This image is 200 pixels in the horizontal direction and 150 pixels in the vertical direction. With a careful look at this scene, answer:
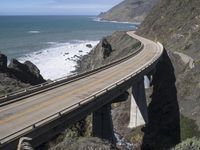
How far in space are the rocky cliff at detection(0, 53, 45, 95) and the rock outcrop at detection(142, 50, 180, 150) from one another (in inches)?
643

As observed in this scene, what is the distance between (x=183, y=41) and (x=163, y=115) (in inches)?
1493

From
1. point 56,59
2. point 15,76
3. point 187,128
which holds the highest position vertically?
point 15,76

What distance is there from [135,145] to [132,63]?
20.6 meters

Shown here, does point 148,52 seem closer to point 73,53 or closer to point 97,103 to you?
point 97,103

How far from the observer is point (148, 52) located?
8988 centimetres

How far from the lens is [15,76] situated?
61500mm

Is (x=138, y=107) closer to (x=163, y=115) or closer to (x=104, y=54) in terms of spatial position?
(x=163, y=115)

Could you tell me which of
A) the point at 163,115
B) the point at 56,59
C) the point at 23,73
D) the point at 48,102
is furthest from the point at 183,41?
the point at 48,102

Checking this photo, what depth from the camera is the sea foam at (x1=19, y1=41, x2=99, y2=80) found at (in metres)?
112

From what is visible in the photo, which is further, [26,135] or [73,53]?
[73,53]

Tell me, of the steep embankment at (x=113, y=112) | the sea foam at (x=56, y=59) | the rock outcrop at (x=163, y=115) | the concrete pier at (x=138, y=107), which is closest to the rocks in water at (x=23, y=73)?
the steep embankment at (x=113, y=112)

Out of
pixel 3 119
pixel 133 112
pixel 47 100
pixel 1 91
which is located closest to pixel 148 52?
pixel 133 112

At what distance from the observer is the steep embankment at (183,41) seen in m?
53.5

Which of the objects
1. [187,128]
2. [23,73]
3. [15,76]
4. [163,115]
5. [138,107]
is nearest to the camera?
[187,128]
